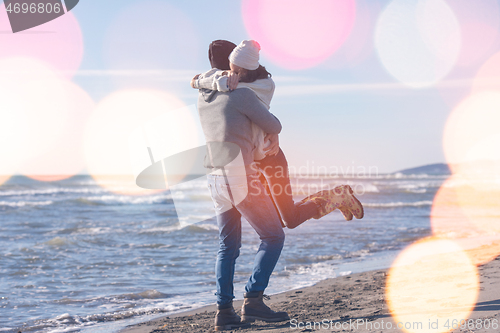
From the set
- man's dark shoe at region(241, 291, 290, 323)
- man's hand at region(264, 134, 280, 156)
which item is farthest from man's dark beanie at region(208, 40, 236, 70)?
man's dark shoe at region(241, 291, 290, 323)

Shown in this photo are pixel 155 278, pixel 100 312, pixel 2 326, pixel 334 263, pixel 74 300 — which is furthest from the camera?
pixel 334 263

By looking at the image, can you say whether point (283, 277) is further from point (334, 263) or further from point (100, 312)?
point (100, 312)

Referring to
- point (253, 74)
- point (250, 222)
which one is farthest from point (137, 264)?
point (253, 74)

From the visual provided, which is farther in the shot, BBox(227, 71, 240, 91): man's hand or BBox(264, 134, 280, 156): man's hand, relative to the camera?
BBox(264, 134, 280, 156): man's hand

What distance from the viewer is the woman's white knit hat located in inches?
96.2

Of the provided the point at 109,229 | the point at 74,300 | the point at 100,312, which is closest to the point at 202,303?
the point at 100,312

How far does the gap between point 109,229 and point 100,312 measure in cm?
688

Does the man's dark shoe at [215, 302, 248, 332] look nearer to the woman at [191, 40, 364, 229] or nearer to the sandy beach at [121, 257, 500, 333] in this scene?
the sandy beach at [121, 257, 500, 333]

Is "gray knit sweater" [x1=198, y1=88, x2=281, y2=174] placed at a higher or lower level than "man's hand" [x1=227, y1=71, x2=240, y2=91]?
lower

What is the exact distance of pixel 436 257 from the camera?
5.96m

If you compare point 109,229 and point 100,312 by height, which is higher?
point 109,229

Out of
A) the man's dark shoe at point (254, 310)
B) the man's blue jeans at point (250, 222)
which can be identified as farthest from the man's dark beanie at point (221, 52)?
the man's dark shoe at point (254, 310)

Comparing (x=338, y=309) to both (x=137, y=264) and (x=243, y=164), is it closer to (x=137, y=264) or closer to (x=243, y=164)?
(x=243, y=164)

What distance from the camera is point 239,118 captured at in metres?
2.47
